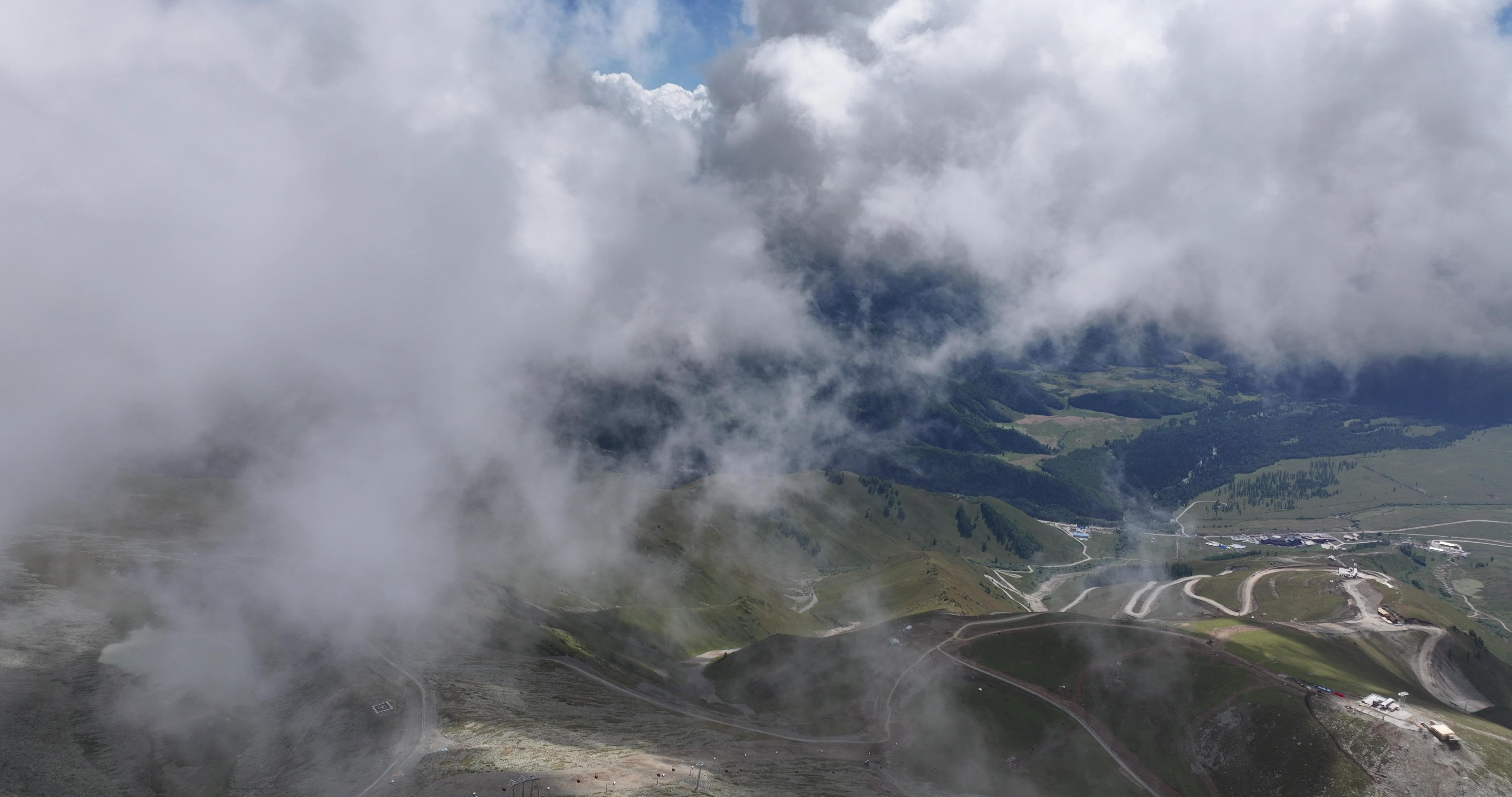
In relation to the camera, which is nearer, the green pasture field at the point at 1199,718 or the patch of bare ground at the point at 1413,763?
the patch of bare ground at the point at 1413,763

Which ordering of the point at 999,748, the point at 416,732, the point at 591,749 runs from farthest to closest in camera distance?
the point at 999,748 < the point at 591,749 < the point at 416,732

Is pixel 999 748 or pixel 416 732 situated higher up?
pixel 416 732

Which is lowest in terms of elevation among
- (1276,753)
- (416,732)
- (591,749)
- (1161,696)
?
(1276,753)

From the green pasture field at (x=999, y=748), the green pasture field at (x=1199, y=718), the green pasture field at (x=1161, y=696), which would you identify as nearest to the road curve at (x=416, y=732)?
the green pasture field at (x=999, y=748)

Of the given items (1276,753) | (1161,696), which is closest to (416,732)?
(1161,696)

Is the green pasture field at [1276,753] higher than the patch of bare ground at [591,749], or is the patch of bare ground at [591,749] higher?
the patch of bare ground at [591,749]

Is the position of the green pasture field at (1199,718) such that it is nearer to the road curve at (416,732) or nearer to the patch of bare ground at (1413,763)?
the patch of bare ground at (1413,763)

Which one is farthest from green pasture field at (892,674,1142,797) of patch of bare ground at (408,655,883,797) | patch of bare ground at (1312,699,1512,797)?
patch of bare ground at (1312,699,1512,797)

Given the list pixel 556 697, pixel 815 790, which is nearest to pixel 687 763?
pixel 815 790

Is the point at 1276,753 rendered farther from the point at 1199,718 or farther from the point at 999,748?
the point at 999,748

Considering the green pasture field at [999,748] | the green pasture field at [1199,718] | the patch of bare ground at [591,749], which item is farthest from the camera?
the green pasture field at [999,748]

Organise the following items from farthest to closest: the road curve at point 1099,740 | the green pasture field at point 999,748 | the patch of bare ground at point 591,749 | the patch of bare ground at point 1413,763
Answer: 1. the green pasture field at point 999,748
2. the road curve at point 1099,740
3. the patch of bare ground at point 1413,763
4. the patch of bare ground at point 591,749
